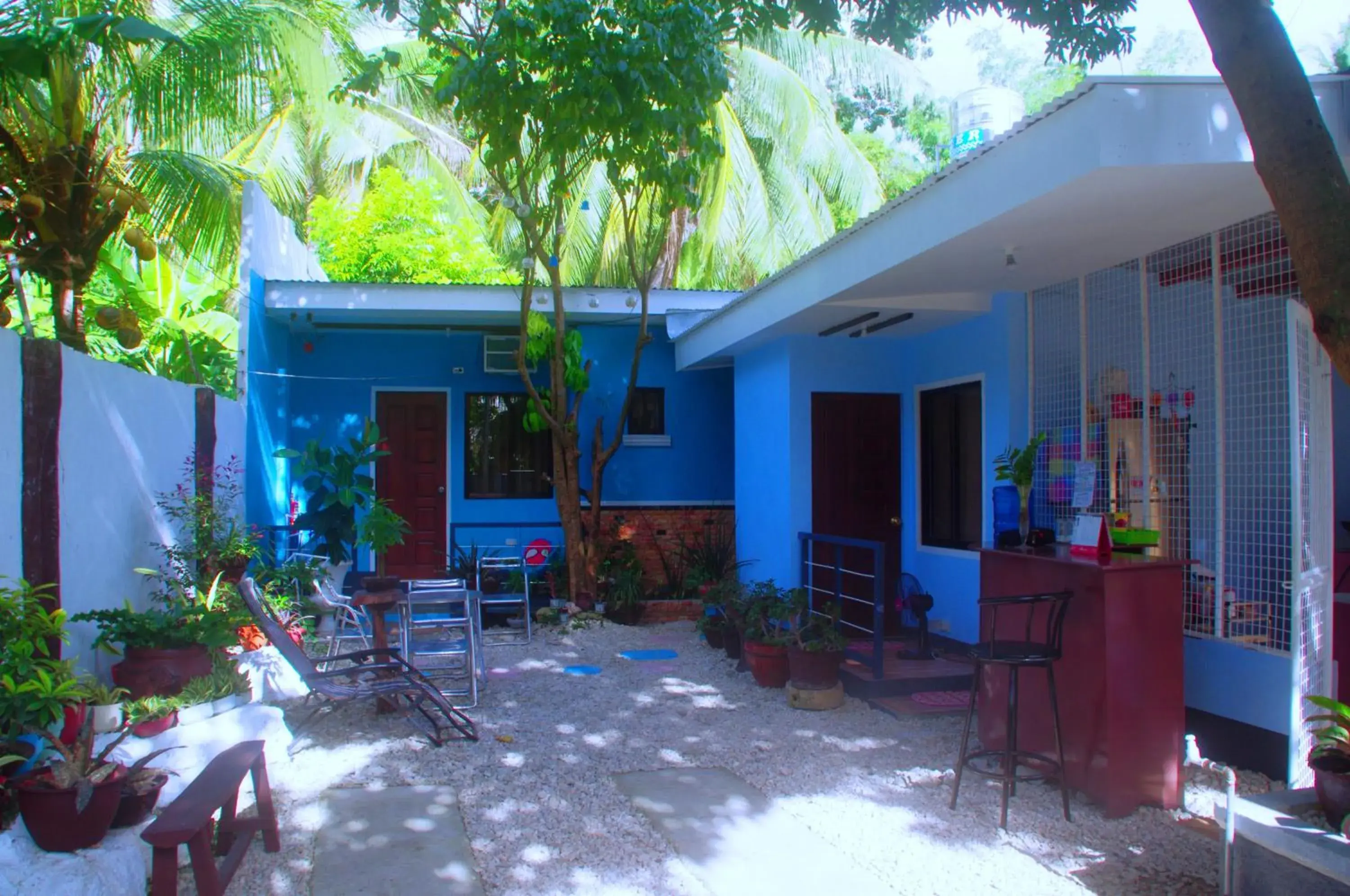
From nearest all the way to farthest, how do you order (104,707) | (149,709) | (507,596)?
1. (104,707)
2. (149,709)
3. (507,596)

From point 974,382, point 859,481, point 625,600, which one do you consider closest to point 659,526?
point 625,600

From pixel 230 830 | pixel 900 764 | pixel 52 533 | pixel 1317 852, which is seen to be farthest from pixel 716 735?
pixel 52 533

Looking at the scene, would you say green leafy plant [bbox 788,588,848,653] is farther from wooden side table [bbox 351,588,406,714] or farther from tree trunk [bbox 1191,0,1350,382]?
tree trunk [bbox 1191,0,1350,382]

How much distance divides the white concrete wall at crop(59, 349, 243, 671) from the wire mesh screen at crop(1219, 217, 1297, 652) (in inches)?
220

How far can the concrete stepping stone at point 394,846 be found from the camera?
12.1ft

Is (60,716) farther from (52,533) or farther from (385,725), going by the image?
(385,725)

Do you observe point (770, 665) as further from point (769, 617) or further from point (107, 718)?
point (107, 718)

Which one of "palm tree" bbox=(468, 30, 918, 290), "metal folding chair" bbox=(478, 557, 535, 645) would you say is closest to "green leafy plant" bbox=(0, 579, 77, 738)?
"metal folding chair" bbox=(478, 557, 535, 645)

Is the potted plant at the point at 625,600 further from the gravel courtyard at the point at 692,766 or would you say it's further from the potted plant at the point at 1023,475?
the potted plant at the point at 1023,475

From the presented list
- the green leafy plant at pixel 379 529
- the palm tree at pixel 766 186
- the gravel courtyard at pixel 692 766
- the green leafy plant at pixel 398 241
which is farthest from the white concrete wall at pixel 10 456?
the green leafy plant at pixel 398 241

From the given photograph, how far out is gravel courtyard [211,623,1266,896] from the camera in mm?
3832

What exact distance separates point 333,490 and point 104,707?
407 cm

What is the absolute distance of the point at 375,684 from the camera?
5512 millimetres

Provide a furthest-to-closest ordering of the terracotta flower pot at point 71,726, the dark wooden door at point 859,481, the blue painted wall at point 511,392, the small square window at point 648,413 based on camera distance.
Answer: the small square window at point 648,413 → the blue painted wall at point 511,392 → the dark wooden door at point 859,481 → the terracotta flower pot at point 71,726
